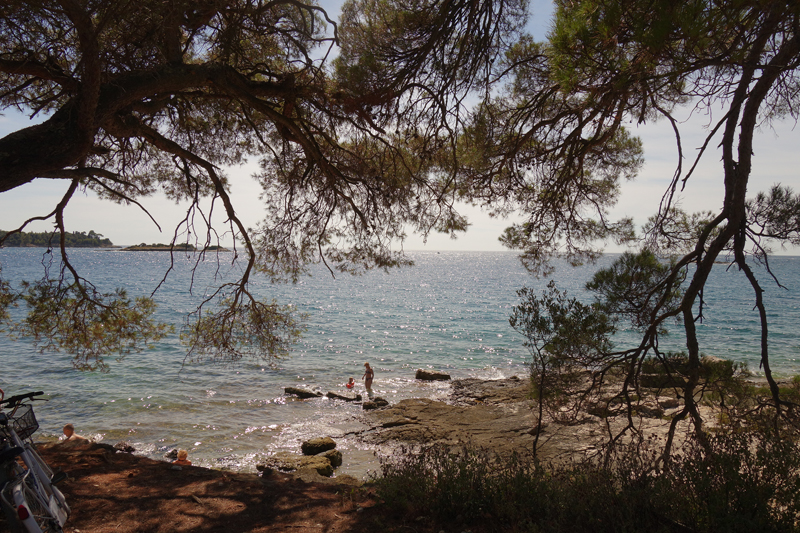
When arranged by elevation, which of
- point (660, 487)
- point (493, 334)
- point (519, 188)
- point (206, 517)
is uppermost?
point (519, 188)

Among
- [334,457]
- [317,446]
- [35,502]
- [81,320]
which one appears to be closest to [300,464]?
[334,457]

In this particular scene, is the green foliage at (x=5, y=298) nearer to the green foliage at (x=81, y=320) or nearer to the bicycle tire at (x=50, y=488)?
the green foliage at (x=81, y=320)

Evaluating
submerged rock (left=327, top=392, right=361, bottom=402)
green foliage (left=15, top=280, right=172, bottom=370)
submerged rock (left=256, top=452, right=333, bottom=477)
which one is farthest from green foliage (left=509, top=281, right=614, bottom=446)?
submerged rock (left=327, top=392, right=361, bottom=402)

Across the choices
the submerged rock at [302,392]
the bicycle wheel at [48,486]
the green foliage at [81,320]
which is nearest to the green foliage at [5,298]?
the green foliage at [81,320]

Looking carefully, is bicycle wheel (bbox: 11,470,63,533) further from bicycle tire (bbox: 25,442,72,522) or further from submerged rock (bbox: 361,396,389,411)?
submerged rock (bbox: 361,396,389,411)

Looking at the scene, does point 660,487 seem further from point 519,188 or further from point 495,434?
point 495,434

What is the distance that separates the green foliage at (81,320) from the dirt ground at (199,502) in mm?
1595

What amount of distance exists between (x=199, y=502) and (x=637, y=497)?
4.41 metres

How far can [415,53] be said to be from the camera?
5.46 metres

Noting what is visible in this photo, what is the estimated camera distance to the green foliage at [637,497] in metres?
3.28

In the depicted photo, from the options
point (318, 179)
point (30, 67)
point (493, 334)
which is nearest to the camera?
point (30, 67)

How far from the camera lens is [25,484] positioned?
3.41 meters

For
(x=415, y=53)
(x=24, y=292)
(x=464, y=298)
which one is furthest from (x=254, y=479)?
(x=464, y=298)

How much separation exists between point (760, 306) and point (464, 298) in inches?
1897
